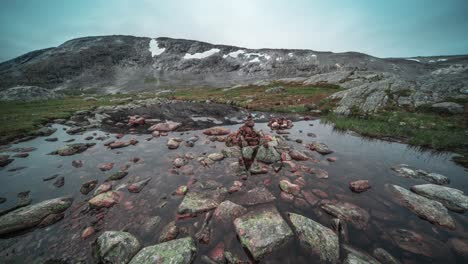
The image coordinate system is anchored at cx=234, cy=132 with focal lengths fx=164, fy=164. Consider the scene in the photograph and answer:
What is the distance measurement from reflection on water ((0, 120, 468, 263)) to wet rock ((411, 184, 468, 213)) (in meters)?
0.40

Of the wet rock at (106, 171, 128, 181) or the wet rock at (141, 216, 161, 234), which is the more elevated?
the wet rock at (106, 171, 128, 181)

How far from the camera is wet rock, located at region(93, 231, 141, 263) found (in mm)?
3631

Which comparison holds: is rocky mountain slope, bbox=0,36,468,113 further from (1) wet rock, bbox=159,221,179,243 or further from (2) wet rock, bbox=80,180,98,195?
(1) wet rock, bbox=159,221,179,243

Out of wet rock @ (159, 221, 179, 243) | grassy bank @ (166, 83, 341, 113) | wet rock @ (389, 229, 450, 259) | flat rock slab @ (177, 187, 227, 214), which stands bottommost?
wet rock @ (389, 229, 450, 259)

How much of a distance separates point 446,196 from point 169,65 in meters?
158

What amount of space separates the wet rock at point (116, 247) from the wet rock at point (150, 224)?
17.8 inches

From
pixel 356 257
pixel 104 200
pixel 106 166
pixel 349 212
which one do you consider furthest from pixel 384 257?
pixel 106 166

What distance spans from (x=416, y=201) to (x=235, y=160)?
6705 mm

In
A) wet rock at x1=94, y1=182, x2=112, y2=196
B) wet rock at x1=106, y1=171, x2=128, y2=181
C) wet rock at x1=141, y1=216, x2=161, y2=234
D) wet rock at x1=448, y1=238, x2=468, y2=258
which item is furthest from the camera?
wet rock at x1=106, y1=171, x2=128, y2=181

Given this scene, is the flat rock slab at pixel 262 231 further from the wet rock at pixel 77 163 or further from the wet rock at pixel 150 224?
the wet rock at pixel 77 163

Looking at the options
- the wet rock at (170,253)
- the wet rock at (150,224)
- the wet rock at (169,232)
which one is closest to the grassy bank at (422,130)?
the wet rock at (170,253)

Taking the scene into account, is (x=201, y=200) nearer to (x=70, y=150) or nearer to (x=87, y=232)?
(x=87, y=232)

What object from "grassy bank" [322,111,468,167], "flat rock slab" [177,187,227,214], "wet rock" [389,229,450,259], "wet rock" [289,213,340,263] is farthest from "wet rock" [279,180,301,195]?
"grassy bank" [322,111,468,167]

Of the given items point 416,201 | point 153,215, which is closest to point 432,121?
point 416,201
